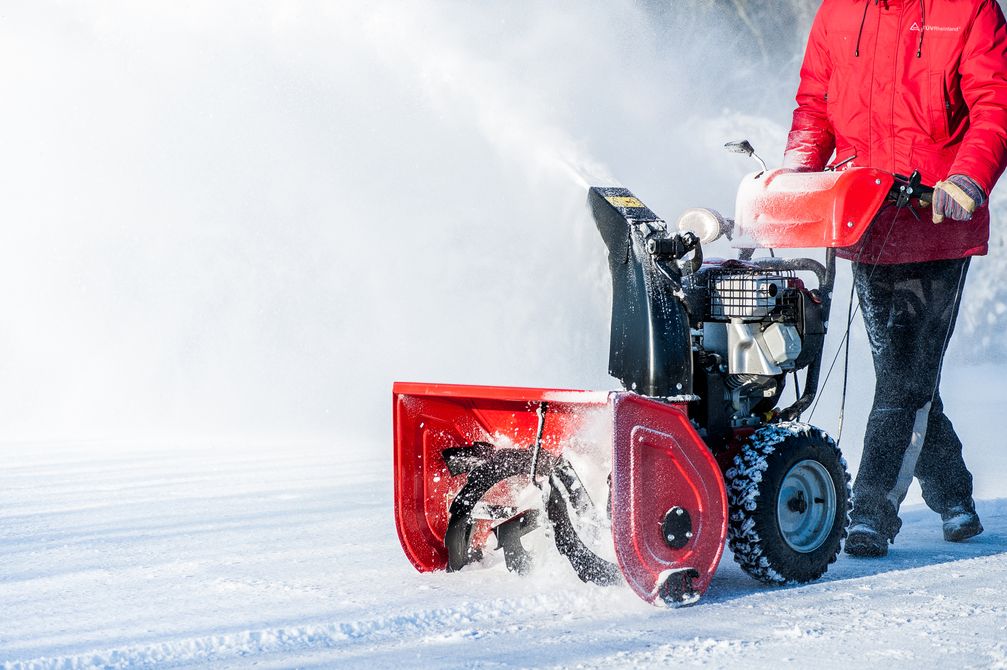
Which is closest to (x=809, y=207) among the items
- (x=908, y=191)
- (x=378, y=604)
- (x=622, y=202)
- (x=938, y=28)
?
(x=908, y=191)

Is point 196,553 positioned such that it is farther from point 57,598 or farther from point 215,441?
A: point 215,441

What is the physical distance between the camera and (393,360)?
888 centimetres

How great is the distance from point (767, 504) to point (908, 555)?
31.0 inches

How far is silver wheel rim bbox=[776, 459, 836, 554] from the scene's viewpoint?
2.68 m

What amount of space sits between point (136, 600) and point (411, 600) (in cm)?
64

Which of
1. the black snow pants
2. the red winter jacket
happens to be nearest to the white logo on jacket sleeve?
the red winter jacket

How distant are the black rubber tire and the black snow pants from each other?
540 mm

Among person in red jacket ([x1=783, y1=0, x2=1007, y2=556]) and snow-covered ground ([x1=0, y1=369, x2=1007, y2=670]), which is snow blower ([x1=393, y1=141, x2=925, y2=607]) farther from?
person in red jacket ([x1=783, y1=0, x2=1007, y2=556])

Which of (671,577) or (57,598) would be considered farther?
(57,598)

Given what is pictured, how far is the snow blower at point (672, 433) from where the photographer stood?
92.6 inches

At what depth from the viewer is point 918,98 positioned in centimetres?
299

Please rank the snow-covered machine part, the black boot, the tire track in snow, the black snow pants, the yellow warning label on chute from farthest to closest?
the black boot
the black snow pants
the snow-covered machine part
the yellow warning label on chute
the tire track in snow

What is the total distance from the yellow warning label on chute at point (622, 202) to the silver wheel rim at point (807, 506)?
0.76 metres

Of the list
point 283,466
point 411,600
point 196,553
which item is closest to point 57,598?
point 196,553
